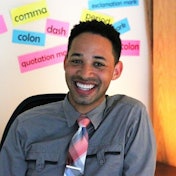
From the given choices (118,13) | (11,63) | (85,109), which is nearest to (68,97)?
(85,109)

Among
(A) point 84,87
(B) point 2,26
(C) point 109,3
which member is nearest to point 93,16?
(C) point 109,3

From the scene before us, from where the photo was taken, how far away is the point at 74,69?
1.24 m

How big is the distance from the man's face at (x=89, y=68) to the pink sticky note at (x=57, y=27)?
0.81 metres

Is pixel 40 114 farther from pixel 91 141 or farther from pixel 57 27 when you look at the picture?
pixel 57 27

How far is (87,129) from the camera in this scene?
126 cm

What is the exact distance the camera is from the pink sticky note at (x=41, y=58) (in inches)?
78.5

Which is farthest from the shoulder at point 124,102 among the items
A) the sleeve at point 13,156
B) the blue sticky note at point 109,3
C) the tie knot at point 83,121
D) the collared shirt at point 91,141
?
the blue sticky note at point 109,3

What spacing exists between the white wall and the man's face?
2.55 feet

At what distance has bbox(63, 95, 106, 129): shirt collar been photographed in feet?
4.11

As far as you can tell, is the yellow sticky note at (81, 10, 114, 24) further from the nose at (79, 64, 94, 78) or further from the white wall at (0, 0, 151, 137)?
the nose at (79, 64, 94, 78)

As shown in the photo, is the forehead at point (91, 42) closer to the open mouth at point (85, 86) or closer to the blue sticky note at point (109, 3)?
the open mouth at point (85, 86)

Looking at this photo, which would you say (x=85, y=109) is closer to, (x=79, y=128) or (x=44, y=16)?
(x=79, y=128)

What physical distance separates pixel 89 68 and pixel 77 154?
1.02 feet

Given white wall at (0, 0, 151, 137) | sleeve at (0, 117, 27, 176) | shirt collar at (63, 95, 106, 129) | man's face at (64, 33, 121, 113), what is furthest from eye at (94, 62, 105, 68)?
white wall at (0, 0, 151, 137)
